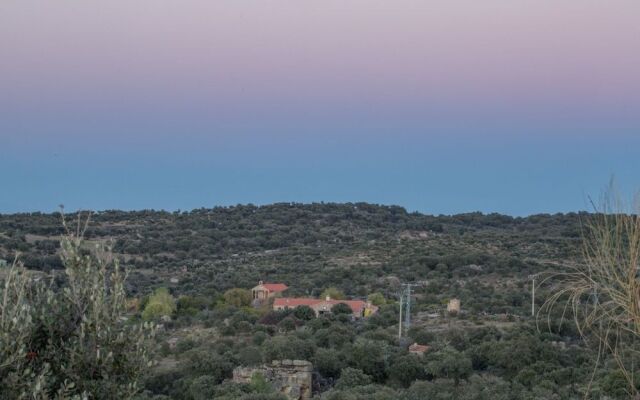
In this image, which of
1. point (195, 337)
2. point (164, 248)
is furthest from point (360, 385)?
point (164, 248)

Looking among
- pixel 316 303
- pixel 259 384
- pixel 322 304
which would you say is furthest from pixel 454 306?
pixel 259 384

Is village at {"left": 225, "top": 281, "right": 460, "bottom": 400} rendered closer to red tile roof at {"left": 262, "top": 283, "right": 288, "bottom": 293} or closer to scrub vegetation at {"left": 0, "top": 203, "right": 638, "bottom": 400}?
scrub vegetation at {"left": 0, "top": 203, "right": 638, "bottom": 400}

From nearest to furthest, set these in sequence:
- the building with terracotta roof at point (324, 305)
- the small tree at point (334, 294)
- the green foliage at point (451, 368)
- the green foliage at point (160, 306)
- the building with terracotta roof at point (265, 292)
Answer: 1. the green foliage at point (451, 368)
2. the green foliage at point (160, 306)
3. the building with terracotta roof at point (324, 305)
4. the small tree at point (334, 294)
5. the building with terracotta roof at point (265, 292)

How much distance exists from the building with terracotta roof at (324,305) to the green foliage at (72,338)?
2773cm

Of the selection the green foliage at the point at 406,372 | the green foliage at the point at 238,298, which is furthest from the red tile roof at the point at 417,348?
the green foliage at the point at 238,298

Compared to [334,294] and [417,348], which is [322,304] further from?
[417,348]

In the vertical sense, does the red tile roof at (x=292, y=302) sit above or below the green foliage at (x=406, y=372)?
above

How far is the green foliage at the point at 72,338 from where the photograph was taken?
6117 mm

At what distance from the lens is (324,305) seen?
36.0 meters

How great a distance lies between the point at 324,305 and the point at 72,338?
29638mm

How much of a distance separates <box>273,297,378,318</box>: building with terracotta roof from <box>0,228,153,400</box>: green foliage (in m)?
27.7

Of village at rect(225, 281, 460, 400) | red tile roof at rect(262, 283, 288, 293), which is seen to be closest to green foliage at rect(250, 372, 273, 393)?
village at rect(225, 281, 460, 400)

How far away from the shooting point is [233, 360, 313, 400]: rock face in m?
21.8

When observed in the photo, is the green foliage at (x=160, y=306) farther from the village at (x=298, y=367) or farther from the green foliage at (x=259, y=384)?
the green foliage at (x=259, y=384)
